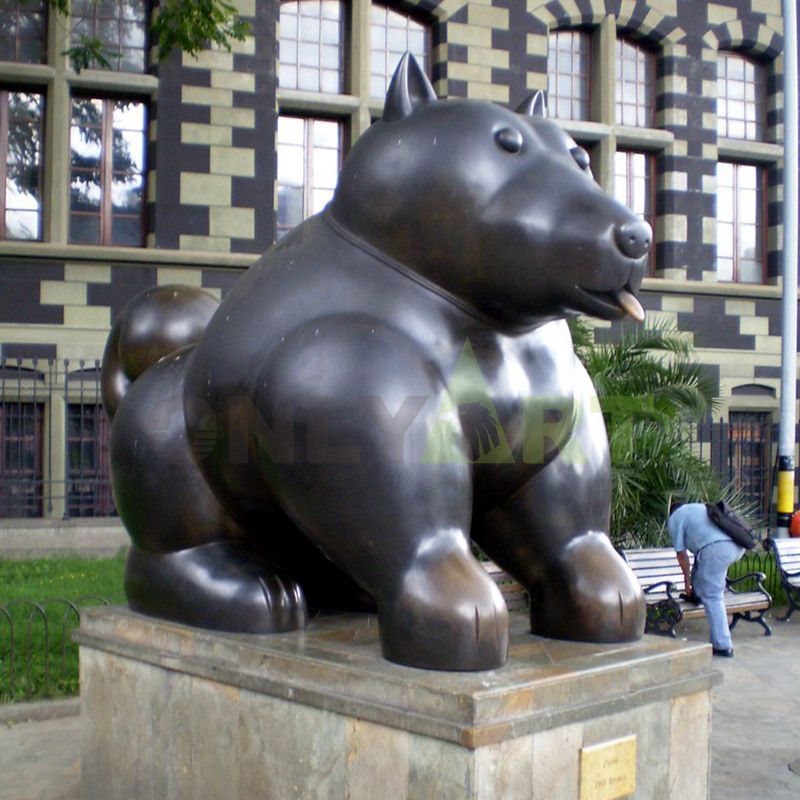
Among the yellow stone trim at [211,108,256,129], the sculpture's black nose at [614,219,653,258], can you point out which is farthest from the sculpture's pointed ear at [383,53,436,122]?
the yellow stone trim at [211,108,256,129]

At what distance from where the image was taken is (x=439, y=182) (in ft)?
9.00

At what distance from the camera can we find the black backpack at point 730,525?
8.01 metres

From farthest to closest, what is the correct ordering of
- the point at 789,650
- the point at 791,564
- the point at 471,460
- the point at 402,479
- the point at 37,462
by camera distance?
the point at 37,462 < the point at 791,564 < the point at 789,650 < the point at 471,460 < the point at 402,479

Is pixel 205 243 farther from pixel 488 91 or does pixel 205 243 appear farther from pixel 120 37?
pixel 488 91

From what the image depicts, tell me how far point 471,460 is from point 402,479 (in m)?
0.27

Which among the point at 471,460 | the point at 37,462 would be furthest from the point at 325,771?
the point at 37,462

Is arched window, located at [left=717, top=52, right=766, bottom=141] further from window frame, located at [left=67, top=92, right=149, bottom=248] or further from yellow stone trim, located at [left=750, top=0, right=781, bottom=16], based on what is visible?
window frame, located at [left=67, top=92, right=149, bottom=248]

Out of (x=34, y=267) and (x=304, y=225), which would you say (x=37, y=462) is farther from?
(x=304, y=225)

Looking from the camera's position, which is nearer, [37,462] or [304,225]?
[304,225]

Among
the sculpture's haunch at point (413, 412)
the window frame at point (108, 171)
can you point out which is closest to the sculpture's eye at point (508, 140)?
the sculpture's haunch at point (413, 412)

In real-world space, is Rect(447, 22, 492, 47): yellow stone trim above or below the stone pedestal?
above

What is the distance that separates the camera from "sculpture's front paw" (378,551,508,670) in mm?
2572

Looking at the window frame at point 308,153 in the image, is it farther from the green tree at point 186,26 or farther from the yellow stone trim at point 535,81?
the green tree at point 186,26

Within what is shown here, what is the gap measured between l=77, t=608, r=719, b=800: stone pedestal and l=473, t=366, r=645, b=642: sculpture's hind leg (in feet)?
0.23
